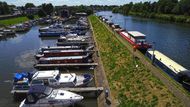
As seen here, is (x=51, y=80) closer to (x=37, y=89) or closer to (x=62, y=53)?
(x=37, y=89)

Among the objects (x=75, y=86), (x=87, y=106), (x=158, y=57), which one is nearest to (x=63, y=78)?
(x=75, y=86)

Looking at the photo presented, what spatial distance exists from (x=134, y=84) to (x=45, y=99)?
10.8 meters

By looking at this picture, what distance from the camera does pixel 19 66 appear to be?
168 feet

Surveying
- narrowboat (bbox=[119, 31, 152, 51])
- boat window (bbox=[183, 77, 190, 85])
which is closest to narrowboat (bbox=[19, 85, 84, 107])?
boat window (bbox=[183, 77, 190, 85])

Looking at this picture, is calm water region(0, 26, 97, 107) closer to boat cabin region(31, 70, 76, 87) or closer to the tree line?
boat cabin region(31, 70, 76, 87)

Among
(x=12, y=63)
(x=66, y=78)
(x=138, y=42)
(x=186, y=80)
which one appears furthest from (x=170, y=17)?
(x=66, y=78)

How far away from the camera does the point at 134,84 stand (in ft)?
106

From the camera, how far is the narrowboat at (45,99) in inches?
1131

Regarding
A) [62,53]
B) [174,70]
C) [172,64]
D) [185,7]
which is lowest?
[185,7]

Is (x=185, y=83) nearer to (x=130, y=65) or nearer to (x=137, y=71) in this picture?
(x=137, y=71)

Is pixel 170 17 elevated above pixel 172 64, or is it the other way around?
pixel 172 64

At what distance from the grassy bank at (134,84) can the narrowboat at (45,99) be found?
5.24 m

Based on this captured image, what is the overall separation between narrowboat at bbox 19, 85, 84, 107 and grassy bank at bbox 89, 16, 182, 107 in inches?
206

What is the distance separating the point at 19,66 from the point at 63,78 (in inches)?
703
